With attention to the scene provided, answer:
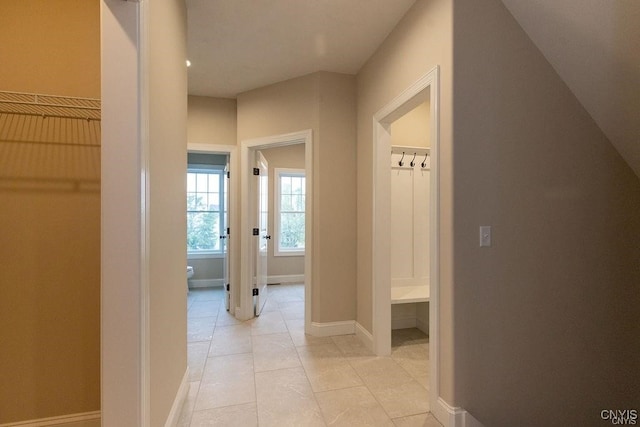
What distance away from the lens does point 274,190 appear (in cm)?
548

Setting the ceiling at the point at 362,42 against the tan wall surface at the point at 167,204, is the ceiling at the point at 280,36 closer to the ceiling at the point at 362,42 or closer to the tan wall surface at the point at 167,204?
the ceiling at the point at 362,42

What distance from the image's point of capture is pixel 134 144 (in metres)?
1.12

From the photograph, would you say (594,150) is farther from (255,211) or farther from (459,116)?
(255,211)

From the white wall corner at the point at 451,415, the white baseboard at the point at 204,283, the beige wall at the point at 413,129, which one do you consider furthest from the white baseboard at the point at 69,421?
the white baseboard at the point at 204,283

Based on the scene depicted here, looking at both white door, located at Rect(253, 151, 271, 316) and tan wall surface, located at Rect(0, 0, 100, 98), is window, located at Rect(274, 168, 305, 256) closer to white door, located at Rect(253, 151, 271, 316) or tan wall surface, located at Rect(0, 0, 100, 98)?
white door, located at Rect(253, 151, 271, 316)

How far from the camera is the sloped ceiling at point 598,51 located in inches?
58.7

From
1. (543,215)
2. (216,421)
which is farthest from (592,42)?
(216,421)

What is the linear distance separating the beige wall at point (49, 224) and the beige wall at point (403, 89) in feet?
6.43

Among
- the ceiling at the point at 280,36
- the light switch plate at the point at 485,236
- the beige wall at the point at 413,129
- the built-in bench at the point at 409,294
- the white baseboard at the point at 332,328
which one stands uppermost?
the ceiling at the point at 280,36

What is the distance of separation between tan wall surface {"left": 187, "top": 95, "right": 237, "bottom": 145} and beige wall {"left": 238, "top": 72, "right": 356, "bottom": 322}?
1.02m

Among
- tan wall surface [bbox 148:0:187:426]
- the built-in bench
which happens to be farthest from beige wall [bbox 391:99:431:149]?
tan wall surface [bbox 148:0:187:426]

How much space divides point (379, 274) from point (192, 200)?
3.96m

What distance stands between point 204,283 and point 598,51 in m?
5.44

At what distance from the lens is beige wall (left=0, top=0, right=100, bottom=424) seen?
1.54m
